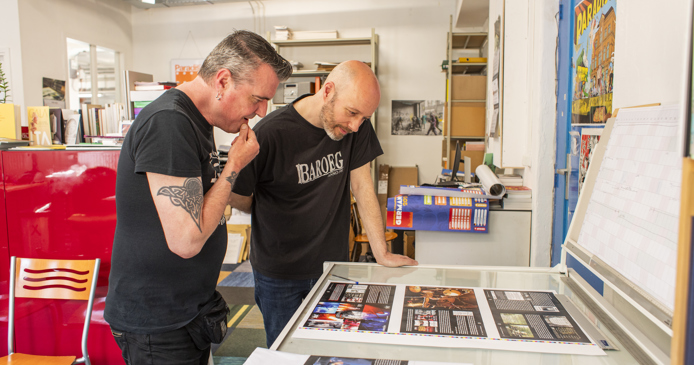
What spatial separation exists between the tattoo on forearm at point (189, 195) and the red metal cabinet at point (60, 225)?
1.38m

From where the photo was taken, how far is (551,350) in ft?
2.52

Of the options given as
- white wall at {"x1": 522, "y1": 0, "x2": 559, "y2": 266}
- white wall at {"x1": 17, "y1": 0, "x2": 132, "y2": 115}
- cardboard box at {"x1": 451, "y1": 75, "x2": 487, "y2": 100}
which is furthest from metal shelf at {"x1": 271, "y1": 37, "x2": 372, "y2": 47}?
white wall at {"x1": 522, "y1": 0, "x2": 559, "y2": 266}

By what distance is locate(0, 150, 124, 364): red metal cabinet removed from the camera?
210cm

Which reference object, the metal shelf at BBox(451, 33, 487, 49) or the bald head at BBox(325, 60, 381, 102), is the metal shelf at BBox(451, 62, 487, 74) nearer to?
the metal shelf at BBox(451, 33, 487, 49)

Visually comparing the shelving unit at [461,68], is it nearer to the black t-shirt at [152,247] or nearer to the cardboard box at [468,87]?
the cardboard box at [468,87]

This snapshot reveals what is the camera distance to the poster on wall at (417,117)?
4.99 m

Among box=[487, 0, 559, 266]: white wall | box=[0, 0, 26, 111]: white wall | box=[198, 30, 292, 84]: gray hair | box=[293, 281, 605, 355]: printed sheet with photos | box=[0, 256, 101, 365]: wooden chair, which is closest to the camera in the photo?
box=[293, 281, 605, 355]: printed sheet with photos

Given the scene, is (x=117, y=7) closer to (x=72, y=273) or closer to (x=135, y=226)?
(x=72, y=273)

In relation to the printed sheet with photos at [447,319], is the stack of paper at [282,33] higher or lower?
higher

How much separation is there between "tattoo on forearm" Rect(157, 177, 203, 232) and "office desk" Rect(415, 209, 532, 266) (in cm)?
140

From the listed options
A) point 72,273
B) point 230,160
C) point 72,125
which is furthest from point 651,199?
point 72,125

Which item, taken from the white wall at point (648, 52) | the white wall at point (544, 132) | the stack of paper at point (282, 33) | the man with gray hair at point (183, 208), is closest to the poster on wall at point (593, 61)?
the white wall at point (648, 52)

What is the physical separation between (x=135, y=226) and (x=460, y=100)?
350 centimetres

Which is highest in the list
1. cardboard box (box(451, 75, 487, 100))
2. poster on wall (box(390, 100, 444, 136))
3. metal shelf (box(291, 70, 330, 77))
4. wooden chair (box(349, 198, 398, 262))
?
metal shelf (box(291, 70, 330, 77))
